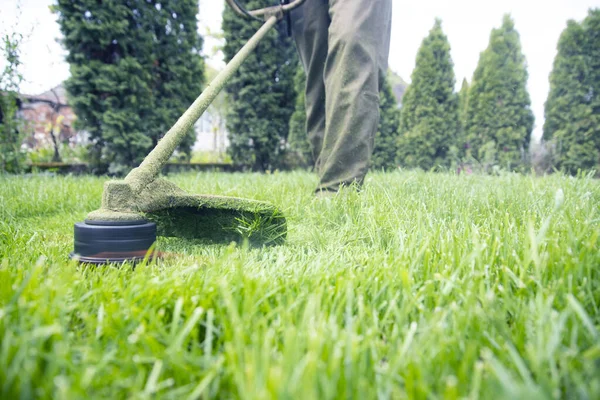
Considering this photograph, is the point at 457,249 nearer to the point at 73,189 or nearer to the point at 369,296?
the point at 369,296

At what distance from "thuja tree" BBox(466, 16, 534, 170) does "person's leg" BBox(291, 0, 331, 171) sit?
6.71 metres

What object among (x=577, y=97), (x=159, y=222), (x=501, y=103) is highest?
(x=577, y=97)

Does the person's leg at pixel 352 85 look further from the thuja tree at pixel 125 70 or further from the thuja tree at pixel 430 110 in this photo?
the thuja tree at pixel 430 110

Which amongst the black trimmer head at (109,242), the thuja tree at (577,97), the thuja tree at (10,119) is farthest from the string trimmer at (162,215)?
the thuja tree at (577,97)

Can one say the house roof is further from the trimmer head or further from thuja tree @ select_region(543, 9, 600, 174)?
thuja tree @ select_region(543, 9, 600, 174)

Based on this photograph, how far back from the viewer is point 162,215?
1.66 metres

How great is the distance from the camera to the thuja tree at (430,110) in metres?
8.17

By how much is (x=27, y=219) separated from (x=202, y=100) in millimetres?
1271

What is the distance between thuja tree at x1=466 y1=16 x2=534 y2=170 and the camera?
879 centimetres

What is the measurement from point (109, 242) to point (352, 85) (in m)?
1.64

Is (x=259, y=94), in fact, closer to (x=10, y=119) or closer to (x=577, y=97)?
(x=10, y=119)

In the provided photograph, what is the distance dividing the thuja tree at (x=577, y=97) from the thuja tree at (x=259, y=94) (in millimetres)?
5999

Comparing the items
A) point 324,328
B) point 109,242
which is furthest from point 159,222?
point 324,328

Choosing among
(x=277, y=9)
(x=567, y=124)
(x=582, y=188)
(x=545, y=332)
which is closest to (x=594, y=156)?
(x=567, y=124)
